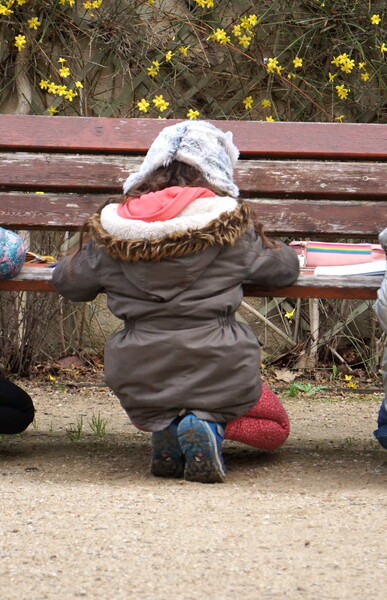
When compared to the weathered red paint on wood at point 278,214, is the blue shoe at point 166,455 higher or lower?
lower

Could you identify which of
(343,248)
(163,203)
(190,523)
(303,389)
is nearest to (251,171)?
(343,248)

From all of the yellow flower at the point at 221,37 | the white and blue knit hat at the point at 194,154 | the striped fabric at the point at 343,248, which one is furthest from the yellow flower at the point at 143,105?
the white and blue knit hat at the point at 194,154

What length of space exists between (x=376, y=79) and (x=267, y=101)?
0.65 metres

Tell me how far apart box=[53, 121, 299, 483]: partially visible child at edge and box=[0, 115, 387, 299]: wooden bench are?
710 mm

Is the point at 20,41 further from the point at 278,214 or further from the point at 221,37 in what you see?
the point at 278,214

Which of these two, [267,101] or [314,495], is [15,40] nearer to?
[267,101]

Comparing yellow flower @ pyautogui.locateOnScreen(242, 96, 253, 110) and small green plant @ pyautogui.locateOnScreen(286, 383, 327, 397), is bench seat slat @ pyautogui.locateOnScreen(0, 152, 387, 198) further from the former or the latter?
yellow flower @ pyautogui.locateOnScreen(242, 96, 253, 110)

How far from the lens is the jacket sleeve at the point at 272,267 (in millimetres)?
2904

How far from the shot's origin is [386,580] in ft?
6.34

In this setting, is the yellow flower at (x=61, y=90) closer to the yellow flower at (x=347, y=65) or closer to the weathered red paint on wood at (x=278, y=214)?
the yellow flower at (x=347, y=65)

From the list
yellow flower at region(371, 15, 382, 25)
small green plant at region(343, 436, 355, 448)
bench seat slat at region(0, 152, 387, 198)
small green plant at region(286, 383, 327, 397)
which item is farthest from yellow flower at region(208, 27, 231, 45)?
small green plant at region(343, 436, 355, 448)

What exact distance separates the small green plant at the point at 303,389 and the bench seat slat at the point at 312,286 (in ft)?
6.08

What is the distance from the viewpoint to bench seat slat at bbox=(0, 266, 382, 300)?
296 centimetres

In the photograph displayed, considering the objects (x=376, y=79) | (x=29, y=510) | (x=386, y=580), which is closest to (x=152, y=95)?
(x=376, y=79)
